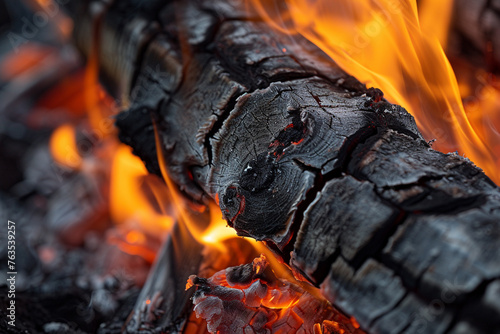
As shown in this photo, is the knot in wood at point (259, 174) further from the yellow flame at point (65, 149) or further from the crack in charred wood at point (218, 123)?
the yellow flame at point (65, 149)

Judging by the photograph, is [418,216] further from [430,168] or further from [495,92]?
[495,92]

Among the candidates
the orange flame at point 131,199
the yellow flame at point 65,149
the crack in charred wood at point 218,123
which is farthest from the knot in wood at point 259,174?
the yellow flame at point 65,149

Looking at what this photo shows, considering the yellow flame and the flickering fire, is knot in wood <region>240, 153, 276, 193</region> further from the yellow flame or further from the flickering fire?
the yellow flame

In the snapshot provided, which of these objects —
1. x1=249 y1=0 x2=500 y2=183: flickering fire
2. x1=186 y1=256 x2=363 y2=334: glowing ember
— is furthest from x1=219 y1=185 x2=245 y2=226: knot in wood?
x1=249 y1=0 x2=500 y2=183: flickering fire

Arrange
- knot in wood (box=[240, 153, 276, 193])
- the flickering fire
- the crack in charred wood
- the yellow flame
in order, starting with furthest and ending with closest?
the yellow flame → the flickering fire → the crack in charred wood → knot in wood (box=[240, 153, 276, 193])

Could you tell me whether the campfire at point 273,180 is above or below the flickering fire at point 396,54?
below

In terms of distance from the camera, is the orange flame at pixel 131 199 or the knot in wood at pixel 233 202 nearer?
the knot in wood at pixel 233 202

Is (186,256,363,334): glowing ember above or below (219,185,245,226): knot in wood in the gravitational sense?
below

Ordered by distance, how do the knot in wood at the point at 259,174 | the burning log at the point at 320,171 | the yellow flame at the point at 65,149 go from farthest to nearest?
the yellow flame at the point at 65,149 → the knot in wood at the point at 259,174 → the burning log at the point at 320,171
